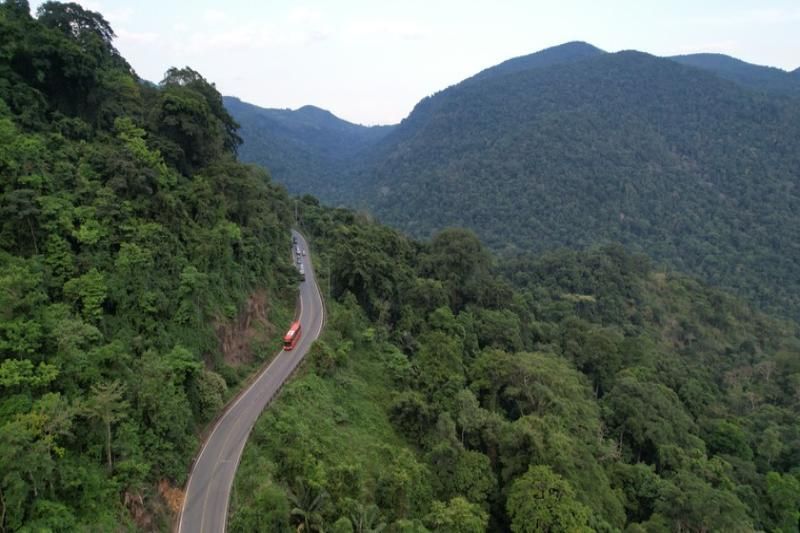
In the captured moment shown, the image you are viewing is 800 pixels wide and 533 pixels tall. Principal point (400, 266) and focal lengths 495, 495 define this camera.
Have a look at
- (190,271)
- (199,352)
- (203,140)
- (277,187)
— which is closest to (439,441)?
(199,352)

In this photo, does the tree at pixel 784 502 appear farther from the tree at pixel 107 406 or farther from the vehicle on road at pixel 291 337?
the tree at pixel 107 406

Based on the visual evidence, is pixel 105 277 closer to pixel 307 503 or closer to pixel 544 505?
pixel 307 503

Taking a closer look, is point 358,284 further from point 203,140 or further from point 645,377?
point 645,377

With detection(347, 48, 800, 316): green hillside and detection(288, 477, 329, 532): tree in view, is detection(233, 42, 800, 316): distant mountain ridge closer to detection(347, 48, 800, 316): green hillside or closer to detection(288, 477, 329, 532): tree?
detection(347, 48, 800, 316): green hillside

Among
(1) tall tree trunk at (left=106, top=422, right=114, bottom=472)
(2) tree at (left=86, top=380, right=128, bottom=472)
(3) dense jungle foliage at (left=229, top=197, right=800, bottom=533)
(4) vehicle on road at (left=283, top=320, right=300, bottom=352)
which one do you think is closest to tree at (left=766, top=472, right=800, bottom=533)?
(3) dense jungle foliage at (left=229, top=197, right=800, bottom=533)

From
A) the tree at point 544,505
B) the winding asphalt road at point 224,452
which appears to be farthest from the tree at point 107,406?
the tree at point 544,505
